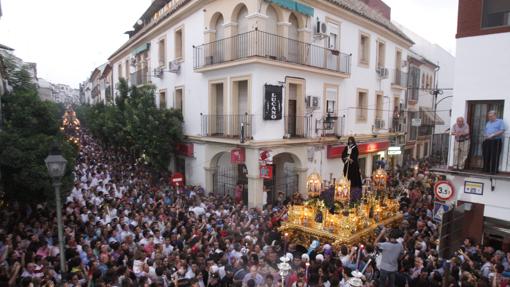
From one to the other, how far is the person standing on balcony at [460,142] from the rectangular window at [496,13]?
2.65m

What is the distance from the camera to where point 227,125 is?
1571 cm

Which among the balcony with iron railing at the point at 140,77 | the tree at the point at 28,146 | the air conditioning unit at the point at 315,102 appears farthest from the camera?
the balcony with iron railing at the point at 140,77

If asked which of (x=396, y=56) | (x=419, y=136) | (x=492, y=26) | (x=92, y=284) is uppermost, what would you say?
(x=396, y=56)

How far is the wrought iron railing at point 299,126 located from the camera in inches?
637

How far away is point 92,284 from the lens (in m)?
7.41

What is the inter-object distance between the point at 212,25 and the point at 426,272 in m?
13.3

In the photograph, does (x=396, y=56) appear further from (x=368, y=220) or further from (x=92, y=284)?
(x=92, y=284)

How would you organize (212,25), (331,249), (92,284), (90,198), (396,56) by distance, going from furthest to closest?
1. (396,56)
2. (212,25)
3. (90,198)
4. (331,249)
5. (92,284)

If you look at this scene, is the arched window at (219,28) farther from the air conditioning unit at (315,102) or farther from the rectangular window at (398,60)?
the rectangular window at (398,60)

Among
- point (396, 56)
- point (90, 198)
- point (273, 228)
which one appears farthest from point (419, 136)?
point (90, 198)

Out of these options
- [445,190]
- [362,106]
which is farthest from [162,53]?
[445,190]

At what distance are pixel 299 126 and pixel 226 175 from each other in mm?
4518

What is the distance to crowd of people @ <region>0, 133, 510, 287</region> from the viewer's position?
7.36m

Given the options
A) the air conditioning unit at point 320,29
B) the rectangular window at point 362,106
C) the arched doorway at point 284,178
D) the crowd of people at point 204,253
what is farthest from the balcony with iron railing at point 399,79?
the crowd of people at point 204,253
